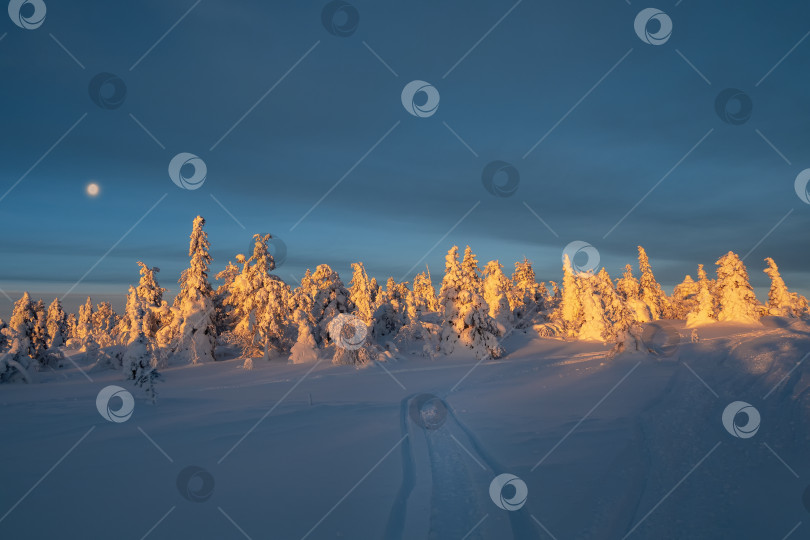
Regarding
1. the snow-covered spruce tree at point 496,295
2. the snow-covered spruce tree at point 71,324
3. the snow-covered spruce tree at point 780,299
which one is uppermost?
the snow-covered spruce tree at point 71,324

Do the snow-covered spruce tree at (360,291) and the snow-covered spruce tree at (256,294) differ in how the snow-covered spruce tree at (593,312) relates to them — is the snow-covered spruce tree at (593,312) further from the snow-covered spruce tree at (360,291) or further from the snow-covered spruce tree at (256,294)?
the snow-covered spruce tree at (256,294)

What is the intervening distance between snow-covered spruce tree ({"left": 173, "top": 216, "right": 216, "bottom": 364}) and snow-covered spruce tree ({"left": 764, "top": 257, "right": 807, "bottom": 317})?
7308 centimetres

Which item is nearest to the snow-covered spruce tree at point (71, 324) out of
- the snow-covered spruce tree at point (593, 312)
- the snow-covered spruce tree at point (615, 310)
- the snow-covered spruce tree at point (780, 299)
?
the snow-covered spruce tree at point (593, 312)

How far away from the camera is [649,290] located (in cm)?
7212

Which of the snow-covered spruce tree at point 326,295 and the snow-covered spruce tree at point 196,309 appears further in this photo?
the snow-covered spruce tree at point 326,295

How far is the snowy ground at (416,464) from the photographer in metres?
6.84

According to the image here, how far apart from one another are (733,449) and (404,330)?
110 feet

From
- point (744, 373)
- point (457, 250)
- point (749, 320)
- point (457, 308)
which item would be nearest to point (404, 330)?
point (457, 308)

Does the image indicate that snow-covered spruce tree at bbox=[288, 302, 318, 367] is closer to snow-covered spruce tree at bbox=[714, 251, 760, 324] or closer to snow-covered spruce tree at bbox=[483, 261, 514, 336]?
snow-covered spruce tree at bbox=[483, 261, 514, 336]

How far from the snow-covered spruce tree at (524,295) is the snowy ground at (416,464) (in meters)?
43.9

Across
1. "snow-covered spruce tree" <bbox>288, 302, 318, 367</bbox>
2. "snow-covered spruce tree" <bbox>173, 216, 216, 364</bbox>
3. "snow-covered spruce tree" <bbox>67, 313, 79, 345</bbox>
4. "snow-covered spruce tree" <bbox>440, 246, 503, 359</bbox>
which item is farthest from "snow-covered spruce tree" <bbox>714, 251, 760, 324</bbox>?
"snow-covered spruce tree" <bbox>67, 313, 79, 345</bbox>

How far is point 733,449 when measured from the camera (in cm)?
998

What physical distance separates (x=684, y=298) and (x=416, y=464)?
287ft

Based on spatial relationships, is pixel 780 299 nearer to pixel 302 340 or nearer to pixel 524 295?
pixel 524 295
